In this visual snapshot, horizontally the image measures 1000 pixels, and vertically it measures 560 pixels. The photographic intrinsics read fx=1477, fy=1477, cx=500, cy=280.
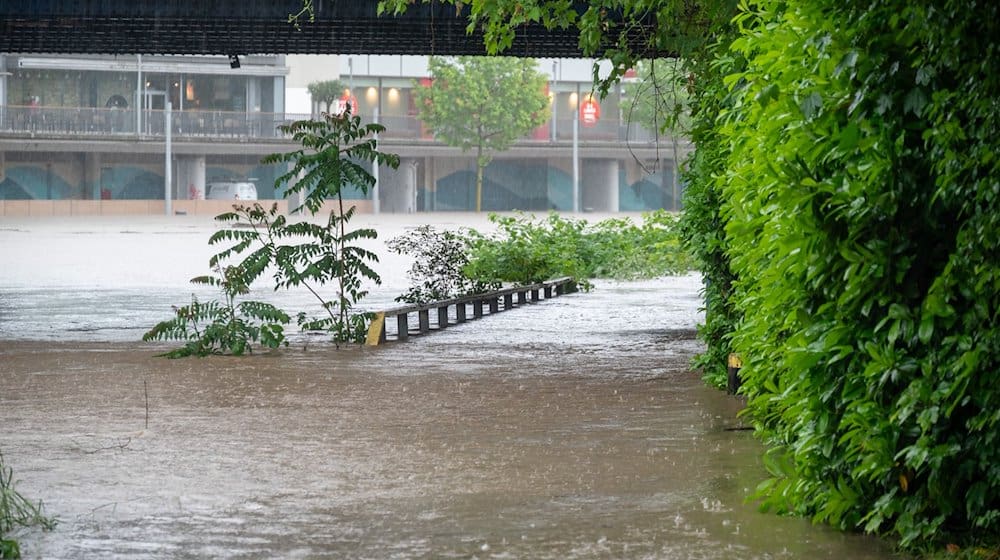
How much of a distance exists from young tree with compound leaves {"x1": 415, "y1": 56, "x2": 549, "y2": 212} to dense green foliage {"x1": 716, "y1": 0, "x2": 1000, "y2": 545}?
75.9 metres

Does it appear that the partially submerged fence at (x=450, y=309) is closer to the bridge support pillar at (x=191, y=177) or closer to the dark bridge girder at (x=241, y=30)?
the dark bridge girder at (x=241, y=30)

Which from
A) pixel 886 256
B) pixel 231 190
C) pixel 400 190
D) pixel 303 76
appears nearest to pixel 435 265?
pixel 886 256

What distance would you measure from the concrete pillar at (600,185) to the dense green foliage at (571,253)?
5499 centimetres

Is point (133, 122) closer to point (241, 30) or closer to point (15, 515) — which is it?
point (241, 30)

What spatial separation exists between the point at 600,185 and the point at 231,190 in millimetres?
24057

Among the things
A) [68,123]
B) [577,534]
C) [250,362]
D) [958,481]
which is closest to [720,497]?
[577,534]

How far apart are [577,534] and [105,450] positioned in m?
3.85

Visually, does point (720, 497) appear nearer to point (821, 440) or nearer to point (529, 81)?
point (821, 440)

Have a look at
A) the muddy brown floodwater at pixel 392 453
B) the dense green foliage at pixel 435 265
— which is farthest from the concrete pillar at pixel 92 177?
the muddy brown floodwater at pixel 392 453

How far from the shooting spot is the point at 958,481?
643 cm

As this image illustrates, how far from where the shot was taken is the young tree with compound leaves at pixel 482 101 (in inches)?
3265

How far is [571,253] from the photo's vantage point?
101 feet

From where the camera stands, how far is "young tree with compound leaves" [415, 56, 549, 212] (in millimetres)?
82938

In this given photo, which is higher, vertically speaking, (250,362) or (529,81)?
(529,81)
